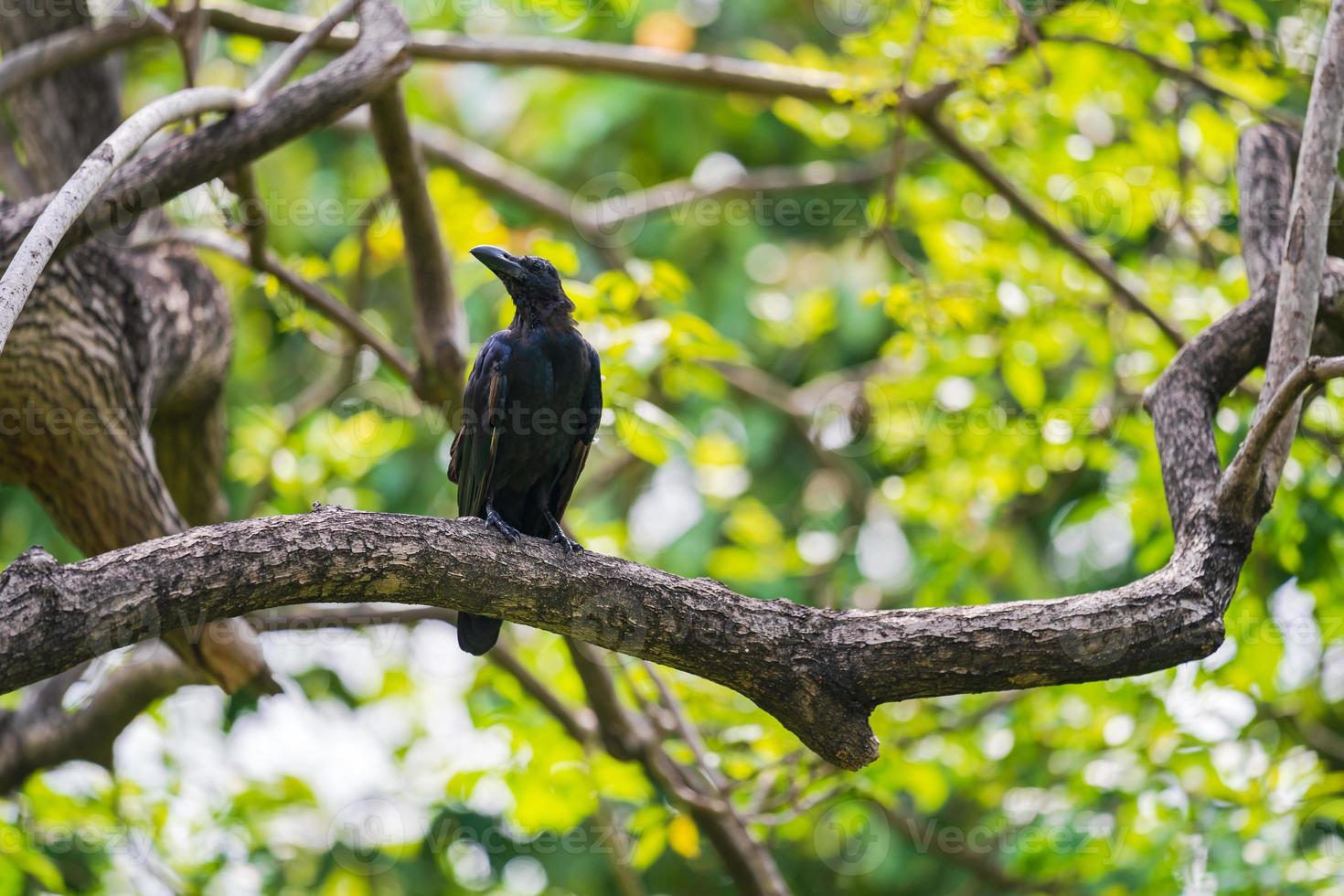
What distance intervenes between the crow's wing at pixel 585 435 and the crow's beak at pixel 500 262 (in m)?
0.34

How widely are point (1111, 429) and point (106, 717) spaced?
14.8ft

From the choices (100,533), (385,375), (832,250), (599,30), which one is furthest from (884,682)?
(599,30)

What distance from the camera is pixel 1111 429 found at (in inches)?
206

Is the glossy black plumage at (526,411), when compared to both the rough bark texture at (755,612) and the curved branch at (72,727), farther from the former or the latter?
the curved branch at (72,727)

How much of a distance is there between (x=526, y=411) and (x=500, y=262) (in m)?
0.53

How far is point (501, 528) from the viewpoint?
3.33m

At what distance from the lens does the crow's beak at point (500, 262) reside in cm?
406

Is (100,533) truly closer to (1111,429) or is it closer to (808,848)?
(1111,429)

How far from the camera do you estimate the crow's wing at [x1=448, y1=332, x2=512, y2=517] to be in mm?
3861

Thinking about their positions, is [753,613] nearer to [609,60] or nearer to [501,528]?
Answer: [501,528]
